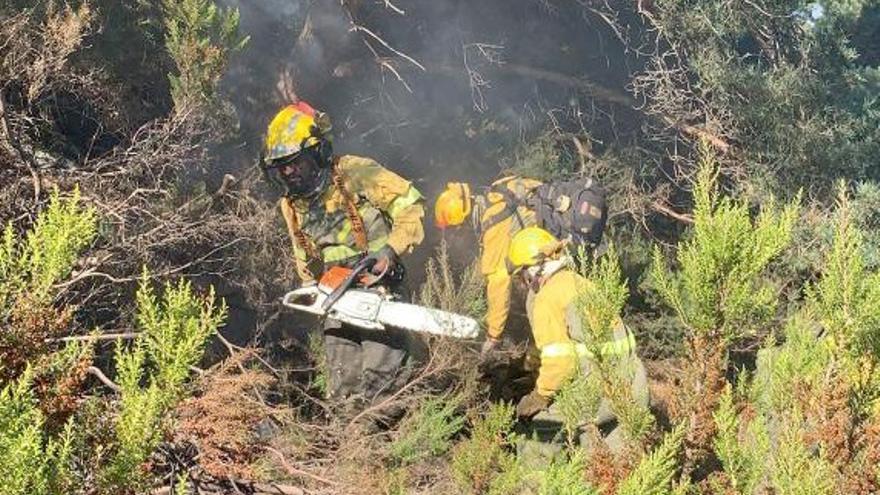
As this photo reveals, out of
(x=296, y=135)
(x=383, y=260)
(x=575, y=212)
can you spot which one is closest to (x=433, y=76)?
(x=575, y=212)

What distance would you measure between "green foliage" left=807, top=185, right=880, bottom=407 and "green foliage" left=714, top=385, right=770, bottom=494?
428mm

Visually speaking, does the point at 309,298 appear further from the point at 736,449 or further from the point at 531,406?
the point at 736,449

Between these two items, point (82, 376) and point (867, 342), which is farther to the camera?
point (867, 342)

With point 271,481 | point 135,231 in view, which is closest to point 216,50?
point 135,231

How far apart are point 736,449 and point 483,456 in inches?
81.8

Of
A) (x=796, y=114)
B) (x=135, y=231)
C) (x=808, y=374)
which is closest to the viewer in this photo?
(x=808, y=374)

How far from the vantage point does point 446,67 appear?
8.09 meters

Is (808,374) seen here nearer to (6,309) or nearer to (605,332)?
(605,332)

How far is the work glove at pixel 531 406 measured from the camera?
16.8ft

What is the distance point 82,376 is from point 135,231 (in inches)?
107

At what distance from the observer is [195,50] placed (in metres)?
5.46

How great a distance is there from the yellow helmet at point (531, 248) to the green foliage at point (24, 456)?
3.05 m

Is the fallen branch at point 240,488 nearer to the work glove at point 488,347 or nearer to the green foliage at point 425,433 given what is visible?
the green foliage at point 425,433

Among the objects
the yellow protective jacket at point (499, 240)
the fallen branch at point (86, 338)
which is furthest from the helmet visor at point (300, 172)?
the fallen branch at point (86, 338)
